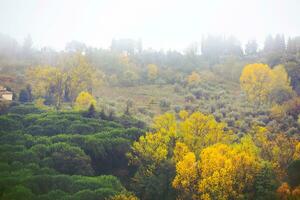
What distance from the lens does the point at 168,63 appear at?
130125mm

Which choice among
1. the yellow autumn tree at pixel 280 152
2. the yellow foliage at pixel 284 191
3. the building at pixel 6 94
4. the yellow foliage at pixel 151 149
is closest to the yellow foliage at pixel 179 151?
the yellow foliage at pixel 151 149

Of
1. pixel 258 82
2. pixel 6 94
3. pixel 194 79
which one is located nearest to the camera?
pixel 6 94

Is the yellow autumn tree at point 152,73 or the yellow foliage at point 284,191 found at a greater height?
the yellow autumn tree at point 152,73

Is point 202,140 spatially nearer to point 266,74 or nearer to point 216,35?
point 266,74

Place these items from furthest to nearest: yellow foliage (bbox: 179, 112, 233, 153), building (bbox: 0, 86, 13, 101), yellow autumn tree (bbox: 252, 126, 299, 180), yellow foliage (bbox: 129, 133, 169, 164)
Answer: building (bbox: 0, 86, 13, 101) < yellow foliage (bbox: 179, 112, 233, 153) < yellow autumn tree (bbox: 252, 126, 299, 180) < yellow foliage (bbox: 129, 133, 169, 164)

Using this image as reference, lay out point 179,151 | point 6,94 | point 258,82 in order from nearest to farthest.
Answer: point 179,151 < point 6,94 < point 258,82

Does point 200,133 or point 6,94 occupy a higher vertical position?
point 6,94

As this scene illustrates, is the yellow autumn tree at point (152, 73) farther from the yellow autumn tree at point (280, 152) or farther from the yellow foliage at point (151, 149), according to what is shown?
the yellow foliage at point (151, 149)

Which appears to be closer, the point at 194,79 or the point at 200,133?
the point at 200,133

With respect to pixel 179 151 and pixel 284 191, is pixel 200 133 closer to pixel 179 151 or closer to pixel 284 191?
pixel 179 151

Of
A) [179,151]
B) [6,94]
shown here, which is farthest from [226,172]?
[6,94]

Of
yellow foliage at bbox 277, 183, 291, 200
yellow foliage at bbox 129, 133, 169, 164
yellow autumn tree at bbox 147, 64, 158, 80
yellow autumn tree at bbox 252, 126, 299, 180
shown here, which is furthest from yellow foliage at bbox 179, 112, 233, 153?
yellow autumn tree at bbox 147, 64, 158, 80

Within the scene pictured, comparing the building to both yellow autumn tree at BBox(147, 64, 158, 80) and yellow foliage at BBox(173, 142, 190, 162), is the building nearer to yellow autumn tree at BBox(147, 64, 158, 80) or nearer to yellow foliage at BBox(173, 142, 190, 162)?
yellow foliage at BBox(173, 142, 190, 162)

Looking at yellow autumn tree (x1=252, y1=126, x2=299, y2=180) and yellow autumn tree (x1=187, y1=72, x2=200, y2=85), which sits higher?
yellow autumn tree (x1=187, y1=72, x2=200, y2=85)
